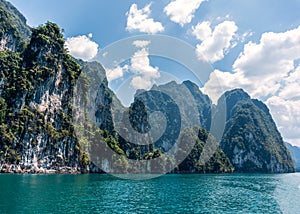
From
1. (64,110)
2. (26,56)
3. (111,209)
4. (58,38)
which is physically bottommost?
(111,209)

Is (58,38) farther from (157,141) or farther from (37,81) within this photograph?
(157,141)

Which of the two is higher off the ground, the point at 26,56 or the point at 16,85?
the point at 26,56

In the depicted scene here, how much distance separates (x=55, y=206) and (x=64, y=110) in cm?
6449

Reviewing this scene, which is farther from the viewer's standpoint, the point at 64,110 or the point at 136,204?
the point at 64,110

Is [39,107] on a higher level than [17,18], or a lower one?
Result: lower

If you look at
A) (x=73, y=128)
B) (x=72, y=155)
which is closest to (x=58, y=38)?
(x=73, y=128)

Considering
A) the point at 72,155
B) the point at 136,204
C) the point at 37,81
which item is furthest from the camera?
the point at 72,155

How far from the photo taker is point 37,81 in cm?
7956

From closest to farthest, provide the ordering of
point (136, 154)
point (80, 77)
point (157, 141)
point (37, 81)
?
point (37, 81), point (80, 77), point (136, 154), point (157, 141)

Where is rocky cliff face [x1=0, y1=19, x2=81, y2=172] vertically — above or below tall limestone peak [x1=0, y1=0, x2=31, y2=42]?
below

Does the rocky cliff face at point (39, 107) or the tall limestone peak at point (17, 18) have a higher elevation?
the tall limestone peak at point (17, 18)

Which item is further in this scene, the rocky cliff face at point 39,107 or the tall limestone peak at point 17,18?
the tall limestone peak at point 17,18

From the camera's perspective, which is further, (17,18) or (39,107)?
(17,18)

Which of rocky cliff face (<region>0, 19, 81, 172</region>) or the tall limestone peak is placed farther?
the tall limestone peak
